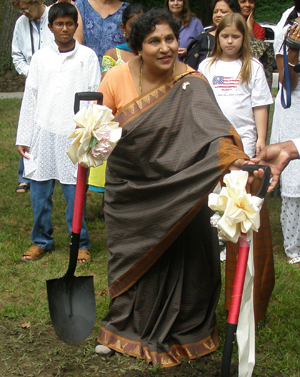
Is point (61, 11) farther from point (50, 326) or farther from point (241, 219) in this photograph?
point (241, 219)

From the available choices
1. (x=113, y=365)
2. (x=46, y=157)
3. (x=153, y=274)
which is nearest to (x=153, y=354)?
(x=113, y=365)

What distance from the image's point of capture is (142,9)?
538 centimetres

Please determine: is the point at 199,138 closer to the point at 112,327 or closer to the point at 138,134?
the point at 138,134

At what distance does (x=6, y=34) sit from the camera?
13352mm

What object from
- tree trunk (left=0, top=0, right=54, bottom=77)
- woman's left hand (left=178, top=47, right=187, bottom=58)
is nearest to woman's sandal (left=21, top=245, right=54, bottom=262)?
woman's left hand (left=178, top=47, right=187, bottom=58)

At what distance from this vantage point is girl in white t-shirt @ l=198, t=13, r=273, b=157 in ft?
15.3

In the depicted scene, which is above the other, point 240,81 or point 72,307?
point 240,81

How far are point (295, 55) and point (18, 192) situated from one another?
164 inches

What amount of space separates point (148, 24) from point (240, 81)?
146 cm

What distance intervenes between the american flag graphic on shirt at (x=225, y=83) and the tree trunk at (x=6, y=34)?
30.3 ft

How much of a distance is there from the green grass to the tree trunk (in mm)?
8150

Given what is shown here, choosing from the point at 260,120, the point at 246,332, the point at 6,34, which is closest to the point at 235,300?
the point at 246,332

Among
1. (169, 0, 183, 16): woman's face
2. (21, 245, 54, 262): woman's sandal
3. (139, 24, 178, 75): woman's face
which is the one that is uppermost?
(169, 0, 183, 16): woman's face

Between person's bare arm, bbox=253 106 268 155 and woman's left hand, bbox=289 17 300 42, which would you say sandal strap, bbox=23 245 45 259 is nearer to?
person's bare arm, bbox=253 106 268 155
